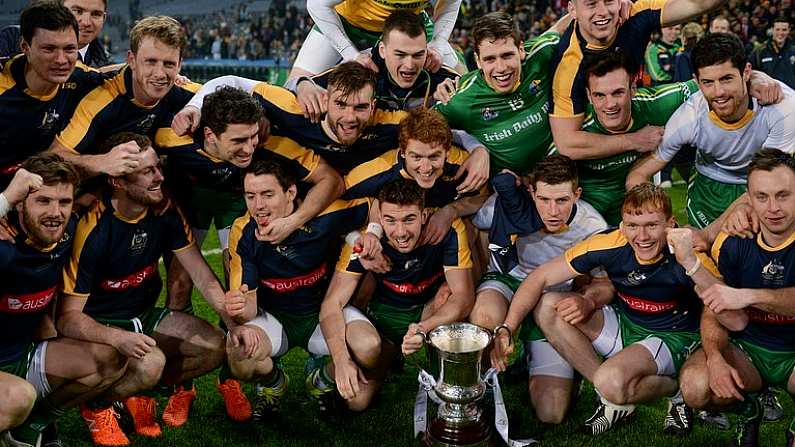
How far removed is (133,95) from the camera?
14.6ft

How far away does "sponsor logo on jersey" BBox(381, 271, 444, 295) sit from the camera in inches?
180

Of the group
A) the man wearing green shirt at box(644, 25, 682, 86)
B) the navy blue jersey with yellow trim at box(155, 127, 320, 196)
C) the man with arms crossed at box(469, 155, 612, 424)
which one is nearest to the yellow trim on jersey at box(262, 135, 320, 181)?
the navy blue jersey with yellow trim at box(155, 127, 320, 196)

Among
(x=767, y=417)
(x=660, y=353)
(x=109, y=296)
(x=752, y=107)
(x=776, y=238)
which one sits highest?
(x=752, y=107)

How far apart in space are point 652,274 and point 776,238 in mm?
615

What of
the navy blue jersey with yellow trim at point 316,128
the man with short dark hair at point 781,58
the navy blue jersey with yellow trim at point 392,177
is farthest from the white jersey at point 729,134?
the man with short dark hair at point 781,58

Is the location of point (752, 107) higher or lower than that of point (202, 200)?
higher

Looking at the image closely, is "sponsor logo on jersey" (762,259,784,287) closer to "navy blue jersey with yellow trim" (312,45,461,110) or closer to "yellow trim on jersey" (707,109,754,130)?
"yellow trim on jersey" (707,109,754,130)

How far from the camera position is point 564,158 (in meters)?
4.44

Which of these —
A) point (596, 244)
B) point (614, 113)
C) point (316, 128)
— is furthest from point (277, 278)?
point (614, 113)

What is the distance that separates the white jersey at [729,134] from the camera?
4.34 meters

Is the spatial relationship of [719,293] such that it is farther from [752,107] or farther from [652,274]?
[752,107]

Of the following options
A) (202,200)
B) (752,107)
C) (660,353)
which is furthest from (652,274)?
(202,200)

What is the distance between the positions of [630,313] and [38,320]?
9.94 ft

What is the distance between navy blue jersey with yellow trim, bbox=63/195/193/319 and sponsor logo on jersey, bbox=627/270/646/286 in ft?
7.84
